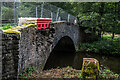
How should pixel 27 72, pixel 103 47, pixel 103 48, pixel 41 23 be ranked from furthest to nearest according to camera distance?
pixel 103 47 → pixel 103 48 → pixel 41 23 → pixel 27 72

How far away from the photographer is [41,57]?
833 cm

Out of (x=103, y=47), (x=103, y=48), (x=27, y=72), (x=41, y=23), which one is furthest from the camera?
(x=103, y=47)

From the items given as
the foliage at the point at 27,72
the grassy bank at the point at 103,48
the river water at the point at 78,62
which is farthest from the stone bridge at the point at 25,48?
the grassy bank at the point at 103,48

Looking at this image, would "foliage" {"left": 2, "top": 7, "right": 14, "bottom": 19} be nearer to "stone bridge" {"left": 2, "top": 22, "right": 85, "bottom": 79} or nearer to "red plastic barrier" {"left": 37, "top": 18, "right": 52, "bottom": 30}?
"stone bridge" {"left": 2, "top": 22, "right": 85, "bottom": 79}

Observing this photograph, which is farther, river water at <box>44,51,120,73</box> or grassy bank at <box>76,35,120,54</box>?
grassy bank at <box>76,35,120,54</box>

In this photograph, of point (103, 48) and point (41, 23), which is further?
point (103, 48)

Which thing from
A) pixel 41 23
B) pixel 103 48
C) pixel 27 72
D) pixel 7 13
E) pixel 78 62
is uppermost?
pixel 7 13

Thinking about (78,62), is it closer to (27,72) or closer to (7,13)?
(27,72)

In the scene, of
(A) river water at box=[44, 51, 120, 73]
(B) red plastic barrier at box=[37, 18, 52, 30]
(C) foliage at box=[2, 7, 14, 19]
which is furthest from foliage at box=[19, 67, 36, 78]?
(A) river water at box=[44, 51, 120, 73]

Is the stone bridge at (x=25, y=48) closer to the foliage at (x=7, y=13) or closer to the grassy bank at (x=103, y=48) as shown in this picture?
the foliage at (x=7, y=13)

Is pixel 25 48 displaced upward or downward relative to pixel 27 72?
upward

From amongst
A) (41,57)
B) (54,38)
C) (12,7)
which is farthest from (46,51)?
(12,7)

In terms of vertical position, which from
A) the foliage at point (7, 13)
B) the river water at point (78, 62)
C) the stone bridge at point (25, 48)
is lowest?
the river water at point (78, 62)

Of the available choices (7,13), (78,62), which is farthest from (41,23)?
(78,62)
